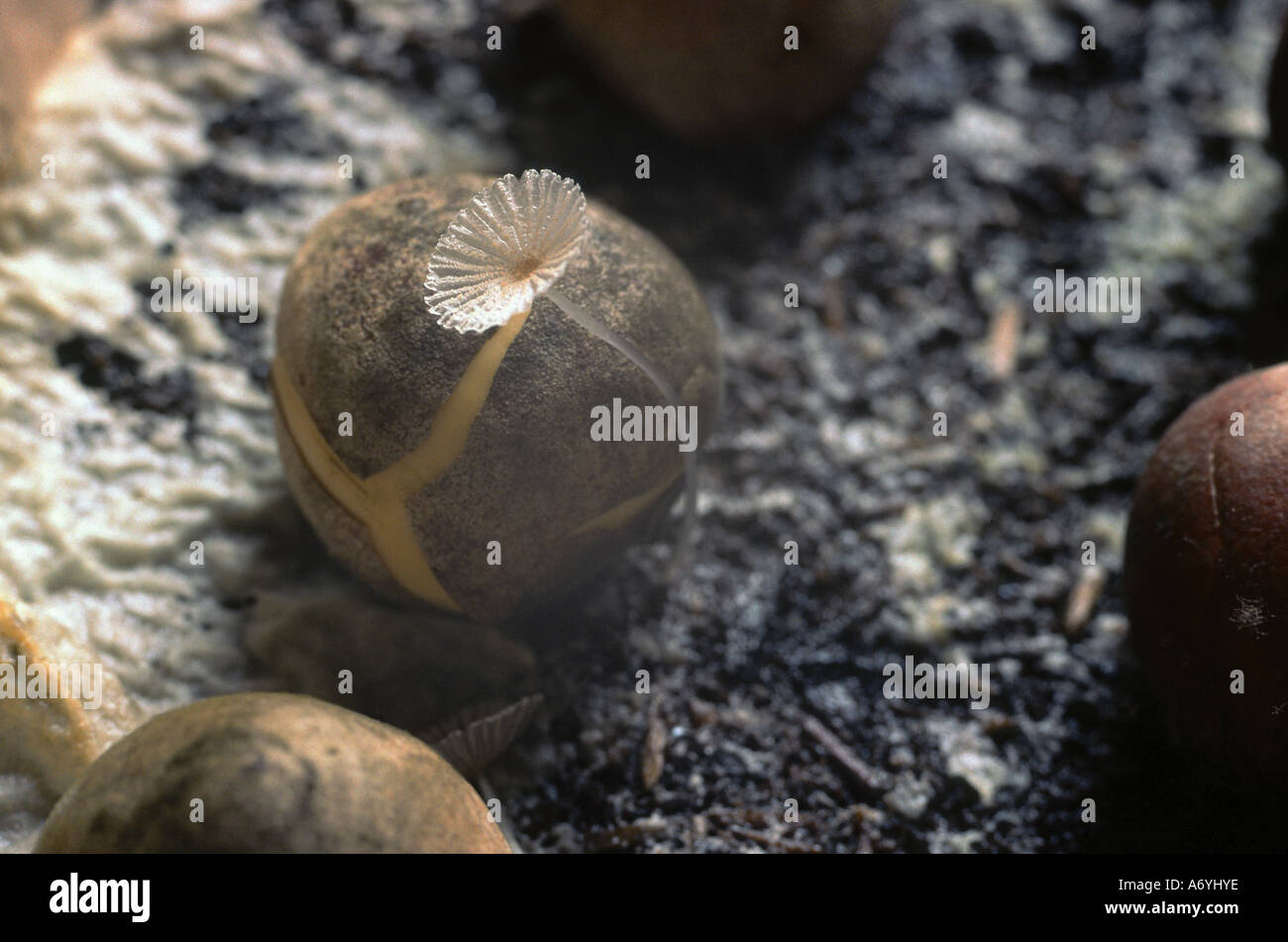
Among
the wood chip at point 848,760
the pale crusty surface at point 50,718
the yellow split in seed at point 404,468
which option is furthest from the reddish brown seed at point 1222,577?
the pale crusty surface at point 50,718

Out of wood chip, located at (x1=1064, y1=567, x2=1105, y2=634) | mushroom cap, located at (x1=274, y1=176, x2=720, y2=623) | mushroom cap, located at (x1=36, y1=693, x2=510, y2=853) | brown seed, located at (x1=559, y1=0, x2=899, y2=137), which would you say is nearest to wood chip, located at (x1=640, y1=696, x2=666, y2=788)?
mushroom cap, located at (x1=274, y1=176, x2=720, y2=623)

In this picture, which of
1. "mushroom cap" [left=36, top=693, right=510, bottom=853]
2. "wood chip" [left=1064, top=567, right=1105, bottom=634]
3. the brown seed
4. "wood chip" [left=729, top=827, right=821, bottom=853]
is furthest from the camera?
the brown seed

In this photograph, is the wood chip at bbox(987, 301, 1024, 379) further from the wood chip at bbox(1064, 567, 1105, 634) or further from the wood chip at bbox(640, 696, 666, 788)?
the wood chip at bbox(640, 696, 666, 788)

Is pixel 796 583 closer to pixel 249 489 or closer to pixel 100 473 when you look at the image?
pixel 249 489

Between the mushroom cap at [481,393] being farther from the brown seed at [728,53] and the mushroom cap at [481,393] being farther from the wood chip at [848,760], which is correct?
the brown seed at [728,53]

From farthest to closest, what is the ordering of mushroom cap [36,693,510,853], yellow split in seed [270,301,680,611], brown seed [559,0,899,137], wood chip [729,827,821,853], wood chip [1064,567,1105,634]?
brown seed [559,0,899,137] → wood chip [1064,567,1105,634] → wood chip [729,827,821,853] → yellow split in seed [270,301,680,611] → mushroom cap [36,693,510,853]
